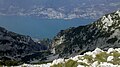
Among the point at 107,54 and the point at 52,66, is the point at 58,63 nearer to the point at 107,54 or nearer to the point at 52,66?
the point at 52,66

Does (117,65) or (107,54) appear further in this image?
(107,54)

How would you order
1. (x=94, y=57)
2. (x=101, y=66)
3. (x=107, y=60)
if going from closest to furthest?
(x=101, y=66), (x=107, y=60), (x=94, y=57)

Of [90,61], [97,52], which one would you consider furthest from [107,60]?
[97,52]

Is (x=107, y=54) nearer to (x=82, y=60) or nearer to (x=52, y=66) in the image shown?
(x=82, y=60)

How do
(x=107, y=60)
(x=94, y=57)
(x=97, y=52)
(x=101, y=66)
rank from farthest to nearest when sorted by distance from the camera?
1. (x=97, y=52)
2. (x=94, y=57)
3. (x=107, y=60)
4. (x=101, y=66)

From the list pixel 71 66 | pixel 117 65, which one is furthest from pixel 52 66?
pixel 117 65

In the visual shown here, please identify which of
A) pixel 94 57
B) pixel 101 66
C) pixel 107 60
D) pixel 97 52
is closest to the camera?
pixel 101 66

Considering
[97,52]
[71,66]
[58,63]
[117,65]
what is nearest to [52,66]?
[58,63]

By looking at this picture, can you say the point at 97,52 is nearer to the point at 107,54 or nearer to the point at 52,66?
the point at 107,54

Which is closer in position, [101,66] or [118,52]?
[101,66]
